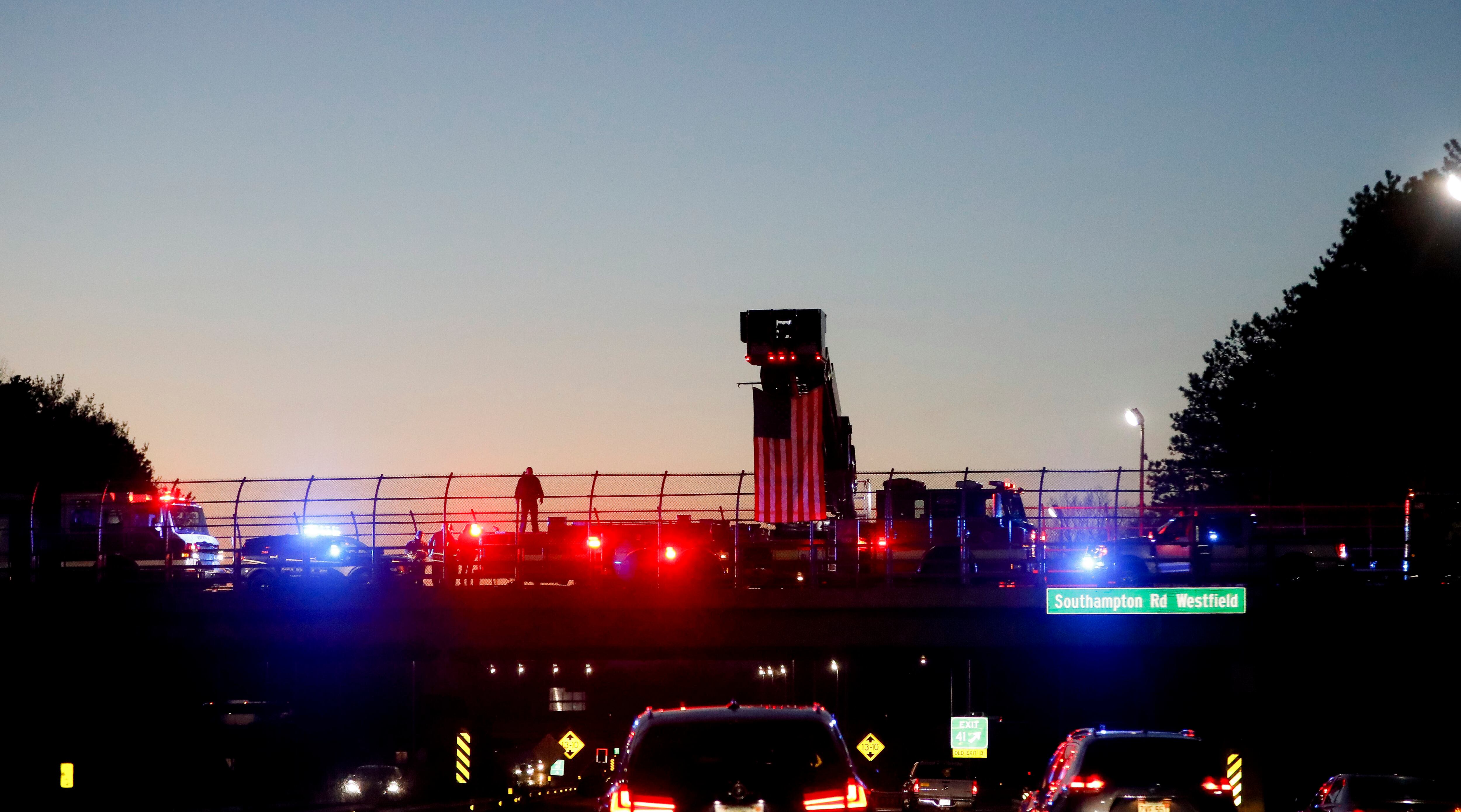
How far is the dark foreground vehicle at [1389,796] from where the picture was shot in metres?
21.2

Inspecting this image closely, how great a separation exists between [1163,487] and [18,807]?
74686 mm

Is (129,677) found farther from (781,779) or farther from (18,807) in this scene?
(781,779)

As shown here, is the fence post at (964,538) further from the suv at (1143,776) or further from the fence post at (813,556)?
the suv at (1143,776)

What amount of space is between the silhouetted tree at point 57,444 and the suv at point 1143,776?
66477 millimetres

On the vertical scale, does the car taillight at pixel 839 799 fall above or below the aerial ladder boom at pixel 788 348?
below

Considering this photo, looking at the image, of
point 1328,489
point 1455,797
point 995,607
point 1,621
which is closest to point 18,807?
point 1,621

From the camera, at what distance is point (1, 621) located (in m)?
31.4

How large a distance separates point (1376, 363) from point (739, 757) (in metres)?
53.1

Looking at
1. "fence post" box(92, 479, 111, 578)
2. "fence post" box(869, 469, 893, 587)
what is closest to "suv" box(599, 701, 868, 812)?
"fence post" box(869, 469, 893, 587)

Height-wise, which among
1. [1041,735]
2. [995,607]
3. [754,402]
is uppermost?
[754,402]

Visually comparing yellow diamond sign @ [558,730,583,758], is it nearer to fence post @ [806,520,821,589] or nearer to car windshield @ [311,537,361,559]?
car windshield @ [311,537,361,559]

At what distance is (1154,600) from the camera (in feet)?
97.9

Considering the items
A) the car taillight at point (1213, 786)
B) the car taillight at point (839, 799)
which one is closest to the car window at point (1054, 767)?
the car taillight at point (1213, 786)

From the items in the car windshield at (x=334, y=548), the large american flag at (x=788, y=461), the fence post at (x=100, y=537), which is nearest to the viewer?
the large american flag at (x=788, y=461)
